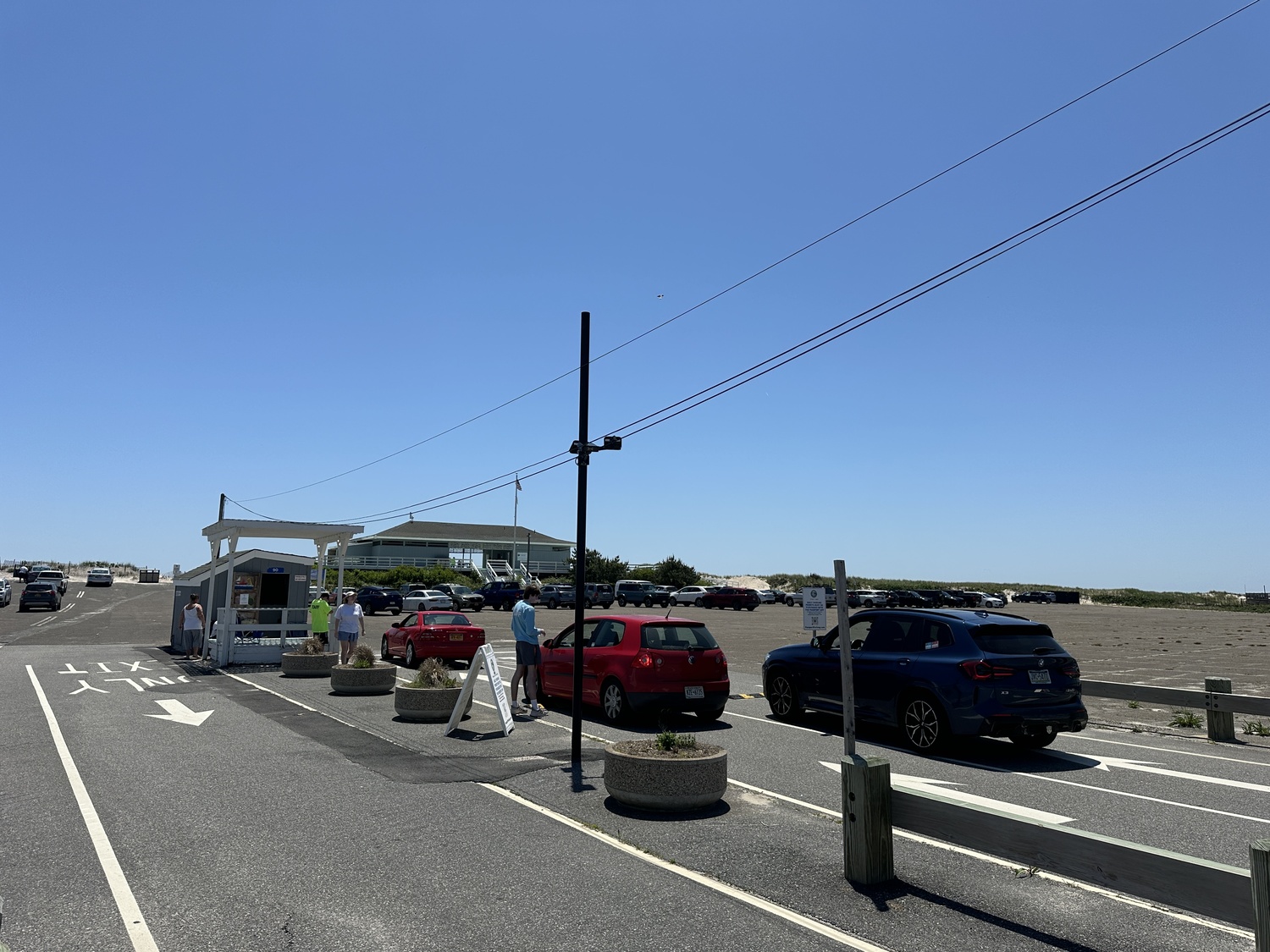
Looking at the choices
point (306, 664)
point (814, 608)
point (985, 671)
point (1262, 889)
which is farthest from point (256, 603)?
point (1262, 889)

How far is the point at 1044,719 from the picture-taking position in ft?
32.9

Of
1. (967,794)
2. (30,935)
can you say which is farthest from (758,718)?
(30,935)

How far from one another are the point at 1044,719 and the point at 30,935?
9436 millimetres

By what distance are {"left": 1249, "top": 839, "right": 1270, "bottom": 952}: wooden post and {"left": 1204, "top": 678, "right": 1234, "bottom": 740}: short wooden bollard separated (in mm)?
9496

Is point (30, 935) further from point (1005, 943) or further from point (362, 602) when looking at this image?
point (362, 602)

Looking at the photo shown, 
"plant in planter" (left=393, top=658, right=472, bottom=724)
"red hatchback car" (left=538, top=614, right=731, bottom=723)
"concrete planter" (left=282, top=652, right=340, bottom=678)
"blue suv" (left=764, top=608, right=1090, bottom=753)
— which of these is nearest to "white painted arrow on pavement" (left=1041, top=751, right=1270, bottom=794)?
"blue suv" (left=764, top=608, right=1090, bottom=753)

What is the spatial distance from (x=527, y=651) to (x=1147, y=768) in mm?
7805

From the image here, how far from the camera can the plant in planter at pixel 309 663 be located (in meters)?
18.1

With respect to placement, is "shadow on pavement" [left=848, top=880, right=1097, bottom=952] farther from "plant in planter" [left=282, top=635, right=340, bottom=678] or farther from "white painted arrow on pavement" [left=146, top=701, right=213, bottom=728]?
"plant in planter" [left=282, top=635, right=340, bottom=678]

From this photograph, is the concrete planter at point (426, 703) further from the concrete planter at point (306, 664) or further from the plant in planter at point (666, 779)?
the concrete planter at point (306, 664)

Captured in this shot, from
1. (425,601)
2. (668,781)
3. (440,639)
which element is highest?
(425,601)

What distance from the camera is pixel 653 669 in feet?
39.4

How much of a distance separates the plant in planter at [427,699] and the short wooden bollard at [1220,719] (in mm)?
9985

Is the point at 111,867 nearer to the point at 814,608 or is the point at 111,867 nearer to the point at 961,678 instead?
the point at 814,608
